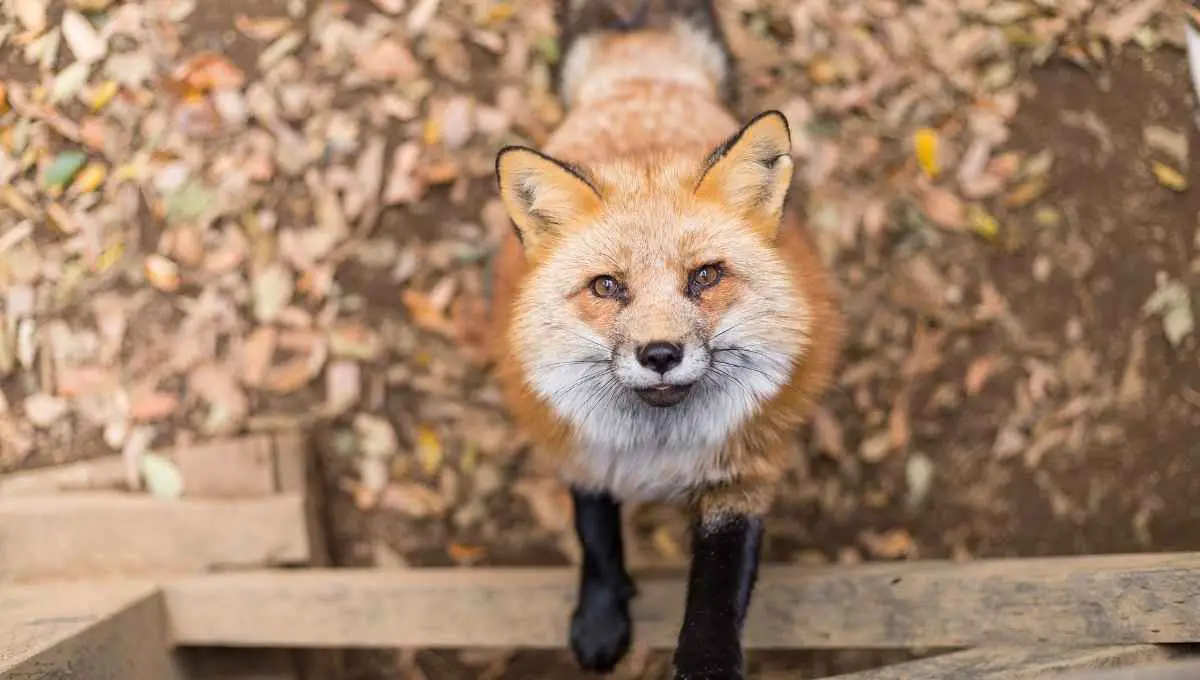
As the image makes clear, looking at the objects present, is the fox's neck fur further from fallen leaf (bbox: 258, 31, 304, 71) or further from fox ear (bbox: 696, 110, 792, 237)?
fallen leaf (bbox: 258, 31, 304, 71)

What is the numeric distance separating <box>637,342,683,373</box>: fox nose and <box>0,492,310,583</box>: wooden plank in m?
1.37

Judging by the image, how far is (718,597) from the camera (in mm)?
1757

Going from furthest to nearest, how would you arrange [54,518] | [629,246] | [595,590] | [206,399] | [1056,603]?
[206,399] → [54,518] → [595,590] → [1056,603] → [629,246]

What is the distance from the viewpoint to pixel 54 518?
2.38 metres

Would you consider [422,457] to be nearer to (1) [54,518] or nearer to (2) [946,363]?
(1) [54,518]

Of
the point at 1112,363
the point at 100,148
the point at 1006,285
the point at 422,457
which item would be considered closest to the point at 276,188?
the point at 100,148

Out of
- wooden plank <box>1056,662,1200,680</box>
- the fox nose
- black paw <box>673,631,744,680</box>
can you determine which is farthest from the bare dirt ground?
wooden plank <box>1056,662,1200,680</box>

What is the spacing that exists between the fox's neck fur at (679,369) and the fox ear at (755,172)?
28 mm

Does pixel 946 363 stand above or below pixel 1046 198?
below

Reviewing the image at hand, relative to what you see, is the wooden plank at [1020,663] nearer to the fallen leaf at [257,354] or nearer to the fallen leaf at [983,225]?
the fallen leaf at [983,225]

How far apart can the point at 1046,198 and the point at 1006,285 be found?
28 cm

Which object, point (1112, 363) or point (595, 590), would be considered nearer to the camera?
point (595, 590)

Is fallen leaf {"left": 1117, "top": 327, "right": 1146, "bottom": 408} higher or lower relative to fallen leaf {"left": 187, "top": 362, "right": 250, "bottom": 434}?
lower

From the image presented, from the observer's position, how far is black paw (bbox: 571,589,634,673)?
200cm
